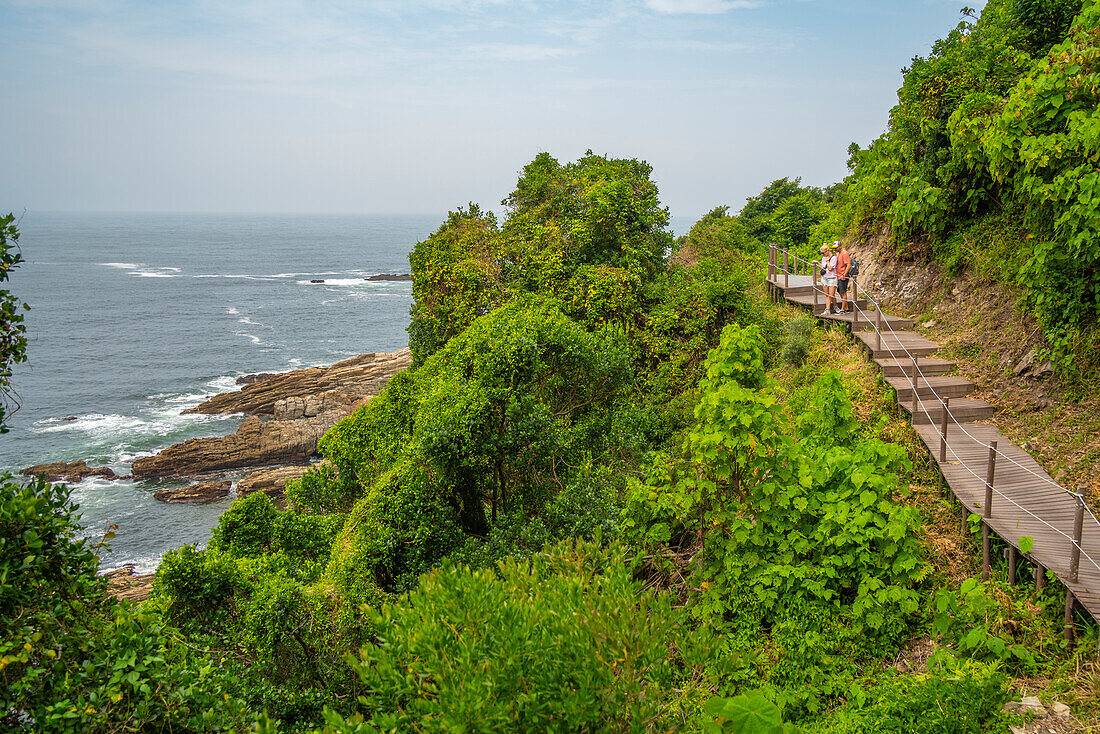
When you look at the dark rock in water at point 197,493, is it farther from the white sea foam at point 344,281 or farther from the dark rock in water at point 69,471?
the white sea foam at point 344,281

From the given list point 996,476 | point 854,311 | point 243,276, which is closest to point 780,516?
point 996,476

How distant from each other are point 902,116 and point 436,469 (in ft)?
42.2

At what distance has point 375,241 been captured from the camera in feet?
635

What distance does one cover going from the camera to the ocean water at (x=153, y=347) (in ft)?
100

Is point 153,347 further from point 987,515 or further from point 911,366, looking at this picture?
point 987,515

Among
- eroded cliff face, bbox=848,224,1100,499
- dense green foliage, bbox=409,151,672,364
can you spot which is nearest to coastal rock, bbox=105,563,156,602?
dense green foliage, bbox=409,151,672,364

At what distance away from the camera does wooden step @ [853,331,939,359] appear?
12.0 meters

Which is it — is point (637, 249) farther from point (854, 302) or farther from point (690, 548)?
point (690, 548)

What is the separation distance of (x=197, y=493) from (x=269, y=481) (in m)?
3.57

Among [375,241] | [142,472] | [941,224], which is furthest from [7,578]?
[375,241]

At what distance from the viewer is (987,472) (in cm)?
819

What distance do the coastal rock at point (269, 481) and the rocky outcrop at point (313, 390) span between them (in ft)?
20.0

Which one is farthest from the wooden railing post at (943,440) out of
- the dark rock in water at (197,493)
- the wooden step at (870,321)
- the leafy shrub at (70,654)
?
the dark rock in water at (197,493)

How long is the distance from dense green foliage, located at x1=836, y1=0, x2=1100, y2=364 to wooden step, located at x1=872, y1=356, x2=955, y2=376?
158 centimetres
